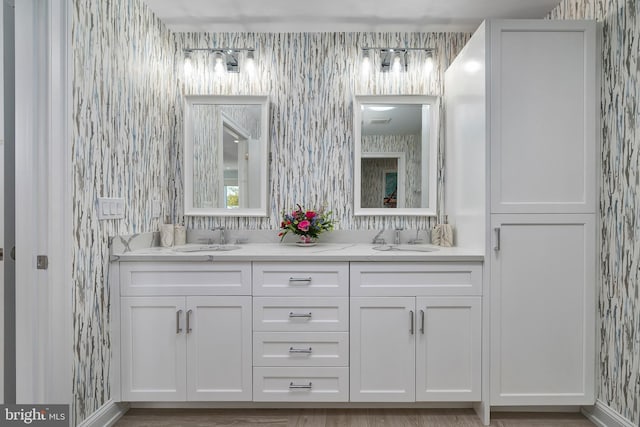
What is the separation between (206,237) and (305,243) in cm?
74

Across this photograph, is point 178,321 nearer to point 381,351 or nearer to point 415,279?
point 381,351

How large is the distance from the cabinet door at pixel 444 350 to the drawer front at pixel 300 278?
445 mm

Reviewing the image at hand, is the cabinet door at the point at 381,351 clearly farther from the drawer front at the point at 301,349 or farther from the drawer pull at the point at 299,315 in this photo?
the drawer pull at the point at 299,315

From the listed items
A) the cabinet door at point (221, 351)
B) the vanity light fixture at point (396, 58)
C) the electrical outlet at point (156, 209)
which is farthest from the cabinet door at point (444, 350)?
the electrical outlet at point (156, 209)

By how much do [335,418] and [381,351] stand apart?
45 cm

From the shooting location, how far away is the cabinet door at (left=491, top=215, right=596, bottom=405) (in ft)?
6.55

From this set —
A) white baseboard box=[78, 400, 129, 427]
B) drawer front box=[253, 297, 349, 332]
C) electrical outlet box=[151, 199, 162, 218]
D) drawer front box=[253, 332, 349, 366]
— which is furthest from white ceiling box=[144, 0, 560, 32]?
white baseboard box=[78, 400, 129, 427]

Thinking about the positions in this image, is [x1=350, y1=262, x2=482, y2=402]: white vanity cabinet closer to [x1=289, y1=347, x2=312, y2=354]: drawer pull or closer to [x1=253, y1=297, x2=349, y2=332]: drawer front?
[x1=253, y1=297, x2=349, y2=332]: drawer front

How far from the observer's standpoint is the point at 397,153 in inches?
105

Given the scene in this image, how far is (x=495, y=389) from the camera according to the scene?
2.02 m

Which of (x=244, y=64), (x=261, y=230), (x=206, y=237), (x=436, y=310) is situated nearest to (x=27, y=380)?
(x=206, y=237)

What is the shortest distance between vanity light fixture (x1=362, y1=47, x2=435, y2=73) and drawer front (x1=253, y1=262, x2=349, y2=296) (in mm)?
1488

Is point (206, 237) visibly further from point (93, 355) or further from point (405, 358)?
point (405, 358)

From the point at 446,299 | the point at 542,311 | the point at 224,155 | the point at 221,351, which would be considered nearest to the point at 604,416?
the point at 542,311
